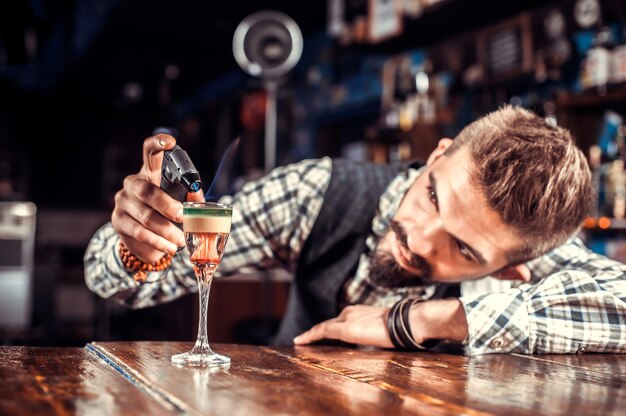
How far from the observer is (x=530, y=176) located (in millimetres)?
1528

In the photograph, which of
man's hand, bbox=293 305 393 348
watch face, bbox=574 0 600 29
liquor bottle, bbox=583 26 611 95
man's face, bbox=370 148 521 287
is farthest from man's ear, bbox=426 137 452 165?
watch face, bbox=574 0 600 29

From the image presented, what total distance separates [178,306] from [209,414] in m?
3.96

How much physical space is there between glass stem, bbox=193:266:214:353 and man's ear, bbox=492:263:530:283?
86 centimetres

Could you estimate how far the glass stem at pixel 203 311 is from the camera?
43.8 inches

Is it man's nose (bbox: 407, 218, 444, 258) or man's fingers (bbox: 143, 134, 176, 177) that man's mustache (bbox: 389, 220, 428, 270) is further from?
man's fingers (bbox: 143, 134, 176, 177)

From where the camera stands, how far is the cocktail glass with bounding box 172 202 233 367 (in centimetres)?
108

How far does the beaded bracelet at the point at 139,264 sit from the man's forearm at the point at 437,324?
0.49 meters

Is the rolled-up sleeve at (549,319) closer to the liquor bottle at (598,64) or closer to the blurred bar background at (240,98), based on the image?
the blurred bar background at (240,98)

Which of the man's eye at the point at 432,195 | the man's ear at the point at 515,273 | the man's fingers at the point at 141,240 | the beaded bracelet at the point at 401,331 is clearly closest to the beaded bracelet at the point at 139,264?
the man's fingers at the point at 141,240

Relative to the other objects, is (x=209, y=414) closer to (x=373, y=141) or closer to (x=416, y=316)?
(x=416, y=316)

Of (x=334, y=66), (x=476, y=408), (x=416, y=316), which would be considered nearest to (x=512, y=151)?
(x=416, y=316)

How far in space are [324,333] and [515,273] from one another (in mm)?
600

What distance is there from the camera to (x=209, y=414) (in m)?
0.72

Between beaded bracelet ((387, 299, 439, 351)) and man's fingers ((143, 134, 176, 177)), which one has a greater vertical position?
man's fingers ((143, 134, 176, 177))
